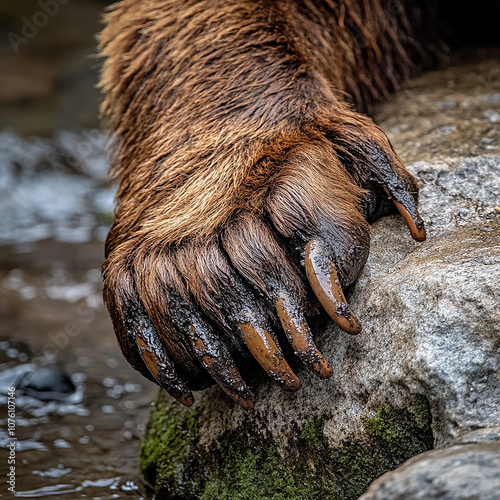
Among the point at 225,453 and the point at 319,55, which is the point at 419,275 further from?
the point at 319,55

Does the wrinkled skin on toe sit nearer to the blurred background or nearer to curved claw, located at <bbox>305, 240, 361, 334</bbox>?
curved claw, located at <bbox>305, 240, 361, 334</bbox>

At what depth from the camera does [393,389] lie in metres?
1.44

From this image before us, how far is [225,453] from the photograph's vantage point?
1.73m

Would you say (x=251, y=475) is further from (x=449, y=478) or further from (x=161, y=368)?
(x=449, y=478)

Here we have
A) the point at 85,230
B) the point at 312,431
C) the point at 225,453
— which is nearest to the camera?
the point at 312,431

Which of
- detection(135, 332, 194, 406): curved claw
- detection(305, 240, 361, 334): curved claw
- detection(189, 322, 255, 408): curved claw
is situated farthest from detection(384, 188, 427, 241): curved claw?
detection(135, 332, 194, 406): curved claw

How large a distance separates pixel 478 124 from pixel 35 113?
532 cm

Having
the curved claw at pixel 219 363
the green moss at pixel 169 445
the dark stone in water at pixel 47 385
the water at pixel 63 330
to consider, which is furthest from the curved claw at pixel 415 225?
the dark stone in water at pixel 47 385

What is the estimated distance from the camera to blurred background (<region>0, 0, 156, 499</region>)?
2.15m

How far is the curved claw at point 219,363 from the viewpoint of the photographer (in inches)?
57.4

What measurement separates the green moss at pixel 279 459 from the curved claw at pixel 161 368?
0.26 meters

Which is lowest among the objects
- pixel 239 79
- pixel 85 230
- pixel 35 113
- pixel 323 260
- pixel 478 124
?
pixel 85 230

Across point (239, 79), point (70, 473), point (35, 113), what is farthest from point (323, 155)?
point (35, 113)

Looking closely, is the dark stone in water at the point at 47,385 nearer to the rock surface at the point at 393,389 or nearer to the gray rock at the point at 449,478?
the rock surface at the point at 393,389
